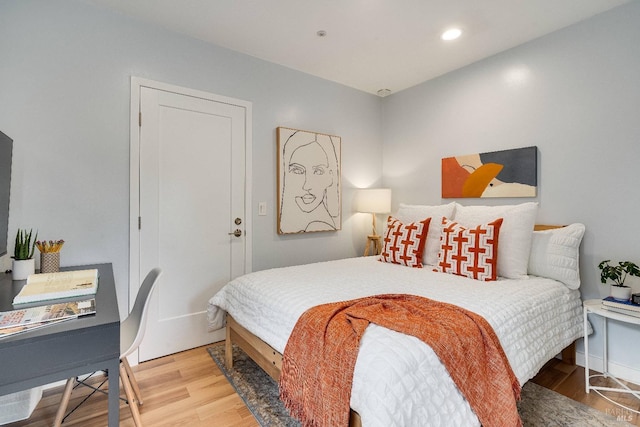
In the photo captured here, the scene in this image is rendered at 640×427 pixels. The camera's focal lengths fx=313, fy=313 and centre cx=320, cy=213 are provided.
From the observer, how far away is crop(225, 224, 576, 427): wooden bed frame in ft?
5.50

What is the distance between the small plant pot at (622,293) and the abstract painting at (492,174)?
86 cm

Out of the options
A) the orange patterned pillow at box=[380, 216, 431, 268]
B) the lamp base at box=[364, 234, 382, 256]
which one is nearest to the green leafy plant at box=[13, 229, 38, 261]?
the orange patterned pillow at box=[380, 216, 431, 268]

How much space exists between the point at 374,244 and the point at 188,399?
2423mm

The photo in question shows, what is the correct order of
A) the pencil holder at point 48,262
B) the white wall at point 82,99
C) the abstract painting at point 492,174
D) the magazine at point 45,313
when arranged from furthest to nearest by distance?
the abstract painting at point 492,174, the white wall at point 82,99, the pencil holder at point 48,262, the magazine at point 45,313

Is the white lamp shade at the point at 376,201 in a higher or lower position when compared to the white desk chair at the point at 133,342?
higher

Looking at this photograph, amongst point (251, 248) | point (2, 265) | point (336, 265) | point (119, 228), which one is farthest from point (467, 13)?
point (2, 265)

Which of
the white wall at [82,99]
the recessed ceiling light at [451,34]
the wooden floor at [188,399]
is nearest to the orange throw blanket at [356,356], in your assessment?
the wooden floor at [188,399]

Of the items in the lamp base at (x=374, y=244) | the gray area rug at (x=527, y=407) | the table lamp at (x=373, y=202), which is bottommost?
the gray area rug at (x=527, y=407)

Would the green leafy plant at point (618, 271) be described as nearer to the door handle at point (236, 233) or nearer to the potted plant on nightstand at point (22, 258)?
the door handle at point (236, 233)

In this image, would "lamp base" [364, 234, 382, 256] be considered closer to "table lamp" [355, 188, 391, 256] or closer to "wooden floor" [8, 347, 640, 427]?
"table lamp" [355, 188, 391, 256]

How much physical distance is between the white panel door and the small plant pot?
2734 millimetres

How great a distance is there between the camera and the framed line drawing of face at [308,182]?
307cm

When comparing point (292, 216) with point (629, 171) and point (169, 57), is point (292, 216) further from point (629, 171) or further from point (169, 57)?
point (629, 171)

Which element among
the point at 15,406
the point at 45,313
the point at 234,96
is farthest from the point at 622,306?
the point at 15,406
